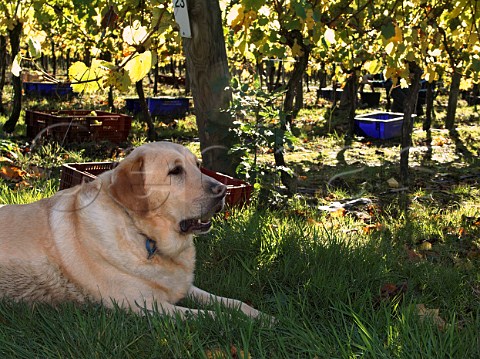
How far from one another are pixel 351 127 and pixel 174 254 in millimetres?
9482

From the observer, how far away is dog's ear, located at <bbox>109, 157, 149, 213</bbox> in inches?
126

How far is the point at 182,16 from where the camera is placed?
5.04 meters

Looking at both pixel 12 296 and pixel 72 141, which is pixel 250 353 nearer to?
pixel 12 296

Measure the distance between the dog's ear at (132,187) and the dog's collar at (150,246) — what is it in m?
0.20

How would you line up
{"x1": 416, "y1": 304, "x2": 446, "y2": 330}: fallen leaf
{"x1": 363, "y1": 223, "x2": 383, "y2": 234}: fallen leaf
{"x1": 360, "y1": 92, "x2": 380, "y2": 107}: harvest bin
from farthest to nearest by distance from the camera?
{"x1": 360, "y1": 92, "x2": 380, "y2": 107}: harvest bin, {"x1": 363, "y1": 223, "x2": 383, "y2": 234}: fallen leaf, {"x1": 416, "y1": 304, "x2": 446, "y2": 330}: fallen leaf

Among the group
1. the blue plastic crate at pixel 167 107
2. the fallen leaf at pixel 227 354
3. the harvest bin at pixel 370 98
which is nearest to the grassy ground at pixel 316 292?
the fallen leaf at pixel 227 354

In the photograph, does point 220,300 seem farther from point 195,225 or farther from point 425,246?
point 425,246

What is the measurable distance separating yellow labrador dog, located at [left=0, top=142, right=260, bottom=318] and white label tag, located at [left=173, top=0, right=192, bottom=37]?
6.55 ft

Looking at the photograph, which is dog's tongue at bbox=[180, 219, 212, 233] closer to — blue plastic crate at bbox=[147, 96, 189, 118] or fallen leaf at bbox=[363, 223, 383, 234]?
fallen leaf at bbox=[363, 223, 383, 234]

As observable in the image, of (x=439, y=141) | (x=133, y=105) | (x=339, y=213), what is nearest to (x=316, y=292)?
(x=339, y=213)

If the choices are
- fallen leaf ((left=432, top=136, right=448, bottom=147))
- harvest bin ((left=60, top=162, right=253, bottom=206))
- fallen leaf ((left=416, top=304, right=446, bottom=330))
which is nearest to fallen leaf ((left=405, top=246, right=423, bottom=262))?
fallen leaf ((left=416, top=304, right=446, bottom=330))

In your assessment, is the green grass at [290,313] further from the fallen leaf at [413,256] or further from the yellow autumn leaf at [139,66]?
the yellow autumn leaf at [139,66]

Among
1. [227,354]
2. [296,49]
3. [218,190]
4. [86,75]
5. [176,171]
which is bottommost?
[227,354]

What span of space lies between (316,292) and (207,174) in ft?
7.71
